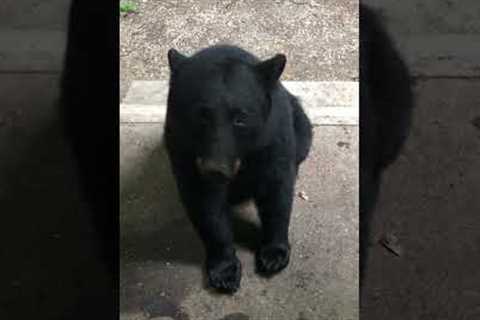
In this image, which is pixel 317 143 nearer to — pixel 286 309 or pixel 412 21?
pixel 286 309

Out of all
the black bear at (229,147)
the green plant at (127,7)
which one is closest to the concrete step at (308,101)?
the black bear at (229,147)

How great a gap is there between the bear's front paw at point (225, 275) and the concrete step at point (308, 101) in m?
0.87

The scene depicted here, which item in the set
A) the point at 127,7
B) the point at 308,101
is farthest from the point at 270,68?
the point at 127,7

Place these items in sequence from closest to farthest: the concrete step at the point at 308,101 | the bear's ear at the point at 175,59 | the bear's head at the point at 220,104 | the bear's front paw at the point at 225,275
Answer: the bear's head at the point at 220,104, the bear's ear at the point at 175,59, the bear's front paw at the point at 225,275, the concrete step at the point at 308,101

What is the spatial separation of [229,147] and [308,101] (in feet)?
3.90

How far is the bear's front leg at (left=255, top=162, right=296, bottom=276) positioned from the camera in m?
1.99

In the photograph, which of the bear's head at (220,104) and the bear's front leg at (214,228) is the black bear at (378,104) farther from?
the bear's front leg at (214,228)

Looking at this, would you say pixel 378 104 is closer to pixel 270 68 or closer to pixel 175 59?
pixel 270 68

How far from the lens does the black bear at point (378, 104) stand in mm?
1026

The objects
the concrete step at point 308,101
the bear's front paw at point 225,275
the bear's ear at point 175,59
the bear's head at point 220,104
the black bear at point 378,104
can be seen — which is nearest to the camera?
the black bear at point 378,104

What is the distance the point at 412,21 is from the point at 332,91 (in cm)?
197

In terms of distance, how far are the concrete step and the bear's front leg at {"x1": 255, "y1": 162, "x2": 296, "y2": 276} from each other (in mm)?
695

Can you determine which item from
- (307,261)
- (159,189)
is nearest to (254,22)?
(159,189)

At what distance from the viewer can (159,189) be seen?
7.80 feet
